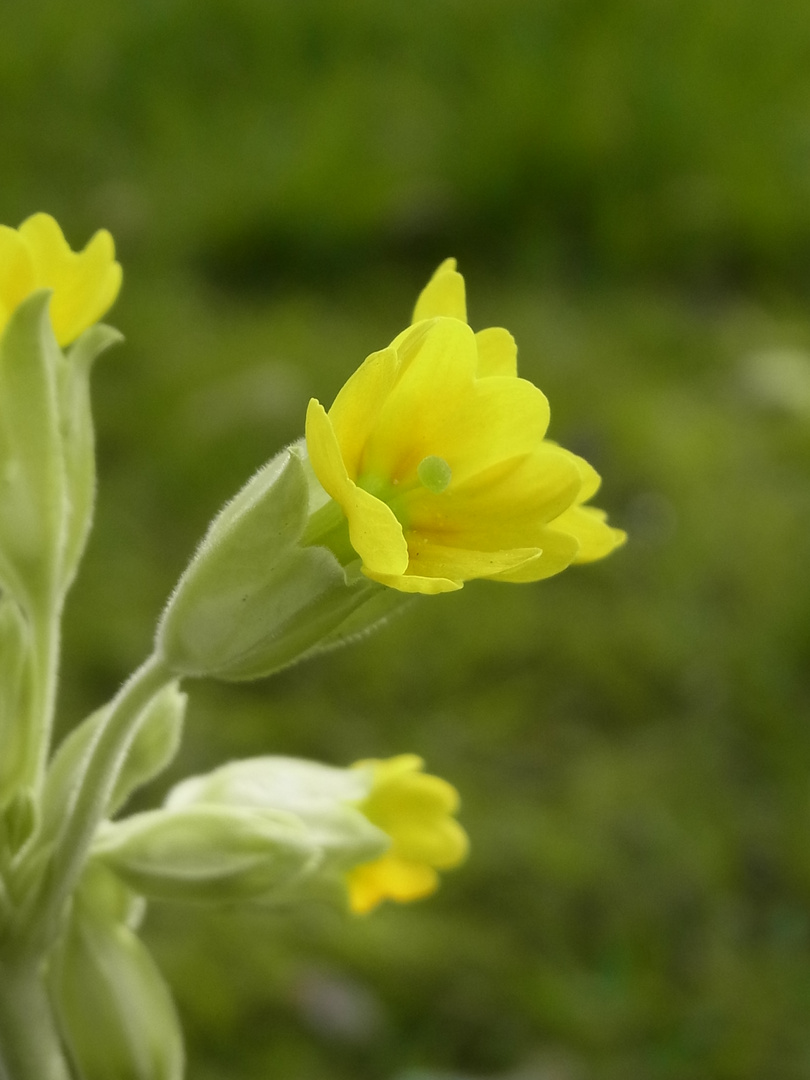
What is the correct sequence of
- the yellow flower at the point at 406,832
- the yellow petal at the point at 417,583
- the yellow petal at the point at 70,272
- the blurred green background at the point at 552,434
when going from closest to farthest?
the yellow petal at the point at 417,583, the yellow petal at the point at 70,272, the yellow flower at the point at 406,832, the blurred green background at the point at 552,434

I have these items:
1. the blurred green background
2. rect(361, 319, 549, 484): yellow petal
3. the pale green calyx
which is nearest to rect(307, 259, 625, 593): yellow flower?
rect(361, 319, 549, 484): yellow petal

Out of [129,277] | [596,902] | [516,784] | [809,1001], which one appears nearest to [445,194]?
[129,277]

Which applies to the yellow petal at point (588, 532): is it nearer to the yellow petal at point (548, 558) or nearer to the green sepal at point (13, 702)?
the yellow petal at point (548, 558)

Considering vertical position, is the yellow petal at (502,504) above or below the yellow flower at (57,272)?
below

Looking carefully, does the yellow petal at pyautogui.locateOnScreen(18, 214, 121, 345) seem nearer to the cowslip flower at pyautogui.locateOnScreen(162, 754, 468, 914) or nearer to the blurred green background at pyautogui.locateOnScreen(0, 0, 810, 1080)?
the cowslip flower at pyautogui.locateOnScreen(162, 754, 468, 914)

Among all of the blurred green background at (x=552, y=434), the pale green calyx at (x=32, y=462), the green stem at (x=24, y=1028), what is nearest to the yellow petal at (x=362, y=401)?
the pale green calyx at (x=32, y=462)

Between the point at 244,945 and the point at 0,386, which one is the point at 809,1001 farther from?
the point at 0,386

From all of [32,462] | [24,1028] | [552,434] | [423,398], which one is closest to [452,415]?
[423,398]
